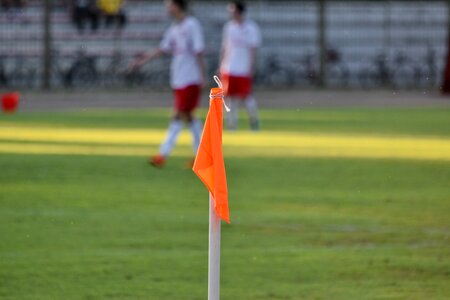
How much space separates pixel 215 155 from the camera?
7.31 meters

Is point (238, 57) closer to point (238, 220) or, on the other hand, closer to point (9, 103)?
point (9, 103)

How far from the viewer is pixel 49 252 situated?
38.7 feet

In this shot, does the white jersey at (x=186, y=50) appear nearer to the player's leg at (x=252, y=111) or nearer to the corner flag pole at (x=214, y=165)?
the player's leg at (x=252, y=111)

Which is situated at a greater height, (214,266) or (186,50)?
(214,266)

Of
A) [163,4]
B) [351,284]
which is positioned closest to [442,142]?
[351,284]

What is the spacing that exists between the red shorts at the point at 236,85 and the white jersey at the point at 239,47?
0.32 ft

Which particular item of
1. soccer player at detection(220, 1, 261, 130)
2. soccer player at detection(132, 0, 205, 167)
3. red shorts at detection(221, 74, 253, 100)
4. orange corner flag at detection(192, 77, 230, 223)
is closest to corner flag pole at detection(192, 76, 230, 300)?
orange corner flag at detection(192, 77, 230, 223)

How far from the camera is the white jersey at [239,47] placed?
28766 millimetres

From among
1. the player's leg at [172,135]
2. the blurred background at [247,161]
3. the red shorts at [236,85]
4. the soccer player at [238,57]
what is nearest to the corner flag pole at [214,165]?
the blurred background at [247,161]

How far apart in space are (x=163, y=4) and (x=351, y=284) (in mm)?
34906

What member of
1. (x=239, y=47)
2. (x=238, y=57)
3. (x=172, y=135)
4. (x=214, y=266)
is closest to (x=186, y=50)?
(x=172, y=135)

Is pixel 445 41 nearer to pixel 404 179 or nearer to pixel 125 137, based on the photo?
pixel 125 137

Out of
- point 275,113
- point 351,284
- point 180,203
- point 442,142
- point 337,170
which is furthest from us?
point 275,113

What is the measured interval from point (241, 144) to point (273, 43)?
71.5 ft
